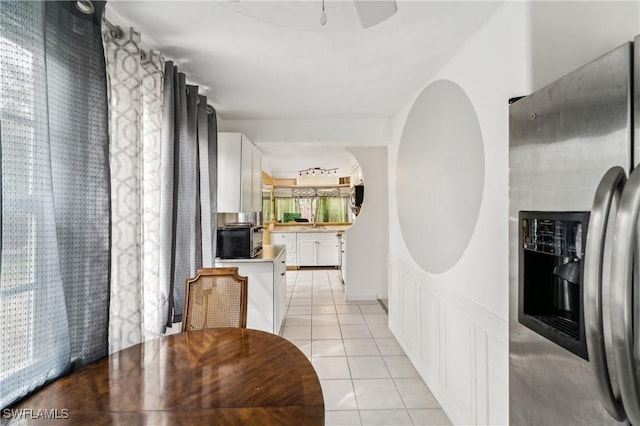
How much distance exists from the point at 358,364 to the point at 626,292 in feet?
8.24

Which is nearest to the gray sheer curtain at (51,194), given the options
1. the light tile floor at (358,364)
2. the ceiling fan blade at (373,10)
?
the ceiling fan blade at (373,10)

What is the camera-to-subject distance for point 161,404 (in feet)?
3.47

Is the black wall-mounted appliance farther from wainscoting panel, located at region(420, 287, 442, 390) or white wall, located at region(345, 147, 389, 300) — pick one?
wainscoting panel, located at region(420, 287, 442, 390)

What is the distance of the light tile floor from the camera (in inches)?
85.7

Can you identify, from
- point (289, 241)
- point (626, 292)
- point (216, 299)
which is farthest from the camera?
point (289, 241)

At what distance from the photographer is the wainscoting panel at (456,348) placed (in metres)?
1.60

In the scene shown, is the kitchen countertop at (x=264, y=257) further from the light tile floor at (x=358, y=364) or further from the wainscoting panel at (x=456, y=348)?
the wainscoting panel at (x=456, y=348)

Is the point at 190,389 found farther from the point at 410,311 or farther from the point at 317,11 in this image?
the point at 410,311

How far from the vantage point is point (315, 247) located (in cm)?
742

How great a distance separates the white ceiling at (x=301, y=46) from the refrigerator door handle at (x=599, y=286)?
944 mm

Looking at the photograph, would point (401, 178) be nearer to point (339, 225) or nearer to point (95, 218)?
point (95, 218)

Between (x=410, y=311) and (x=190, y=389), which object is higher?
(x=190, y=389)

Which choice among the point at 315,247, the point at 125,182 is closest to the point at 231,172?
the point at 125,182

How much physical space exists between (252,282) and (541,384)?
8.63 feet
